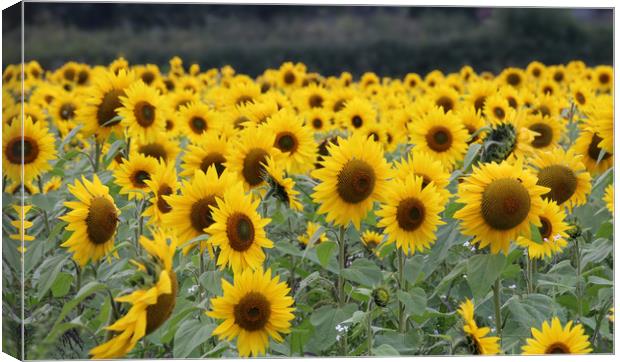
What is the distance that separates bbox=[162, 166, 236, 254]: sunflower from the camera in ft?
9.73

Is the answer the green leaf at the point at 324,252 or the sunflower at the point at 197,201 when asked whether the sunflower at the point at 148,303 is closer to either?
the sunflower at the point at 197,201

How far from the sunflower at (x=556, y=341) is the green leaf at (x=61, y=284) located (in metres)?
1.30

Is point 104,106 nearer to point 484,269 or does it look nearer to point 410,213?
point 410,213

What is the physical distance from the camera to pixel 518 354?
3.28m

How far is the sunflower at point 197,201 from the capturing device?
2.97 metres

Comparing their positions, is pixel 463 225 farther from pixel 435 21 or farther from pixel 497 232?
pixel 435 21

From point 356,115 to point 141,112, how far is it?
1.58 m

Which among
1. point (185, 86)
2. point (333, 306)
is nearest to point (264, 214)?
point (333, 306)

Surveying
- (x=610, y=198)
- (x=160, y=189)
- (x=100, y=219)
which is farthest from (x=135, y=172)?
(x=610, y=198)

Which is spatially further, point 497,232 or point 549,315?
point 549,315

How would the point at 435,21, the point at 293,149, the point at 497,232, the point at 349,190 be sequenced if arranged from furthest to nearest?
the point at 435,21
the point at 293,149
the point at 349,190
the point at 497,232

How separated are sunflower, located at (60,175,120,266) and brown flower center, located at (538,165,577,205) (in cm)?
136

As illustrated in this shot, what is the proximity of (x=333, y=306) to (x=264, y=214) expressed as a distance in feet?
1.22

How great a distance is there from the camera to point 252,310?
2895 mm
